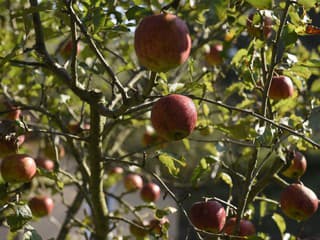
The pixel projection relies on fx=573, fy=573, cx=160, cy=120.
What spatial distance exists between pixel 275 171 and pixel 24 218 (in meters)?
0.66

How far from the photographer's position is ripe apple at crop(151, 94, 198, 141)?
3.52ft

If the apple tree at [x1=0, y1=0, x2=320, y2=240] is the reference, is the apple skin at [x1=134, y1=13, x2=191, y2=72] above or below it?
above

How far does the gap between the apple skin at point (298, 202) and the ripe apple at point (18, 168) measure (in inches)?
26.8

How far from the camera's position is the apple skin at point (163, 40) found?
97 cm

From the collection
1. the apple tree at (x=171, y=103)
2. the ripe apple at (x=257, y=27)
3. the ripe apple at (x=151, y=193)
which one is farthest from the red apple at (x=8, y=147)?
the ripe apple at (x=151, y=193)

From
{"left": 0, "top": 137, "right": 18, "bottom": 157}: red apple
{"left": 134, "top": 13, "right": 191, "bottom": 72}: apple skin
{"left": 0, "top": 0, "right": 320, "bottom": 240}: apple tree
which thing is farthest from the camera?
{"left": 0, "top": 137, "right": 18, "bottom": 157}: red apple

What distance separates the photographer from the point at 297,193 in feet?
5.00

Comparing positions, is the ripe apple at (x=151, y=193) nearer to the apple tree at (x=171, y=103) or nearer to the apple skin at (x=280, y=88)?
the apple tree at (x=171, y=103)

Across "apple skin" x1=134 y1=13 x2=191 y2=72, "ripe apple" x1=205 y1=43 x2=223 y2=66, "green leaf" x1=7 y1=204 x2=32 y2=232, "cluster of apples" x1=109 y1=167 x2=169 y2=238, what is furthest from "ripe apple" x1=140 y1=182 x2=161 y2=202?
"apple skin" x1=134 y1=13 x2=191 y2=72

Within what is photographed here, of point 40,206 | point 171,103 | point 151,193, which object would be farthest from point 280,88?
point 40,206

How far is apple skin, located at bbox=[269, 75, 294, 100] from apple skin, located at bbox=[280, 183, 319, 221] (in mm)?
261

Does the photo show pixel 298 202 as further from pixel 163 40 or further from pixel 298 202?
pixel 163 40

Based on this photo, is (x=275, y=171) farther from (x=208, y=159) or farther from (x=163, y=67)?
(x=163, y=67)

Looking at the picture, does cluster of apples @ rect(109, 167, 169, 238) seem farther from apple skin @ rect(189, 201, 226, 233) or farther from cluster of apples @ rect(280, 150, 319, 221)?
cluster of apples @ rect(280, 150, 319, 221)
